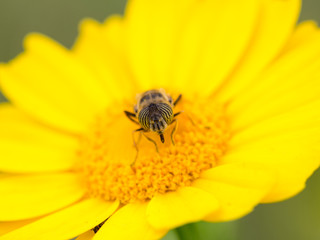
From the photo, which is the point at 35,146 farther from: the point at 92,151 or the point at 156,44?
the point at 156,44

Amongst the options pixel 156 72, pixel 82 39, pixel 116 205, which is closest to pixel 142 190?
pixel 116 205

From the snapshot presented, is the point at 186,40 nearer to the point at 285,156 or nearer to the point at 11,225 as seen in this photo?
the point at 285,156

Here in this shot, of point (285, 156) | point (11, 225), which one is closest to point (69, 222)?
point (11, 225)

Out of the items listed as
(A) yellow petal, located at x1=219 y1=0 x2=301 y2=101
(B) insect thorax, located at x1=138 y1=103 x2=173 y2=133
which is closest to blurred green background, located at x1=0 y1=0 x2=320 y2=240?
(B) insect thorax, located at x1=138 y1=103 x2=173 y2=133

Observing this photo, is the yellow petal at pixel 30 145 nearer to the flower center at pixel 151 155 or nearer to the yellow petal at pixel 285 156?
the flower center at pixel 151 155

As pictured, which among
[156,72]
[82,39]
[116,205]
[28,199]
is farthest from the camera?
[82,39]
